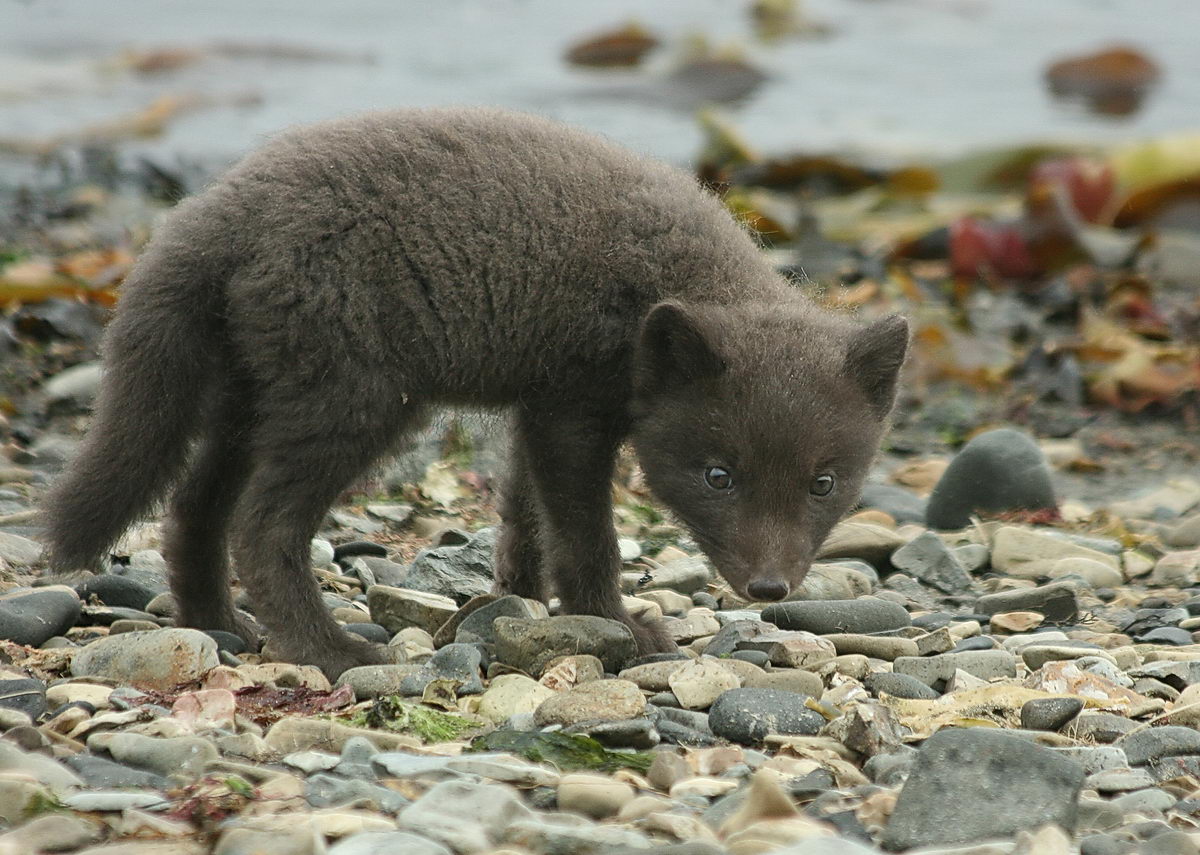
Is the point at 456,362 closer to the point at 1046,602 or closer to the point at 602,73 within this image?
the point at 1046,602

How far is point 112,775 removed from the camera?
13.4 feet

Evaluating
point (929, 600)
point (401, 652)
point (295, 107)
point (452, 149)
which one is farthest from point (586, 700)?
point (295, 107)

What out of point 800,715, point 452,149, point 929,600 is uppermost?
point 452,149

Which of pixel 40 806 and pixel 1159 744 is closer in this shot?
pixel 40 806

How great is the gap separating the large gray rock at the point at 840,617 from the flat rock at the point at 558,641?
2.35 feet

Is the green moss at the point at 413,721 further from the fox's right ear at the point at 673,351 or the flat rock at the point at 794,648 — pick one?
the fox's right ear at the point at 673,351

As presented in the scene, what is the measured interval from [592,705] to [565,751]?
27cm

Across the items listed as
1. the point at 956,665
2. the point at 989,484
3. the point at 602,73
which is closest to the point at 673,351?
the point at 956,665

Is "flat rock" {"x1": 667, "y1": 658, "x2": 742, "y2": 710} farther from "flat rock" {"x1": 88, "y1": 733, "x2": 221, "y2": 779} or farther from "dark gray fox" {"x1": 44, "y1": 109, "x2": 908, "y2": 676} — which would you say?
"flat rock" {"x1": 88, "y1": 733, "x2": 221, "y2": 779}

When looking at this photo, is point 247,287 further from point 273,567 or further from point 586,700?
point 586,700

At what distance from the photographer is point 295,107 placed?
65.3 ft

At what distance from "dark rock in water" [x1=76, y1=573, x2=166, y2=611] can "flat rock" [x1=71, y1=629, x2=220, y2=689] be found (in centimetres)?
88

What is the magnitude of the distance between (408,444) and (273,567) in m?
0.71

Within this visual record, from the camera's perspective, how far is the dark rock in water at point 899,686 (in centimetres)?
515
